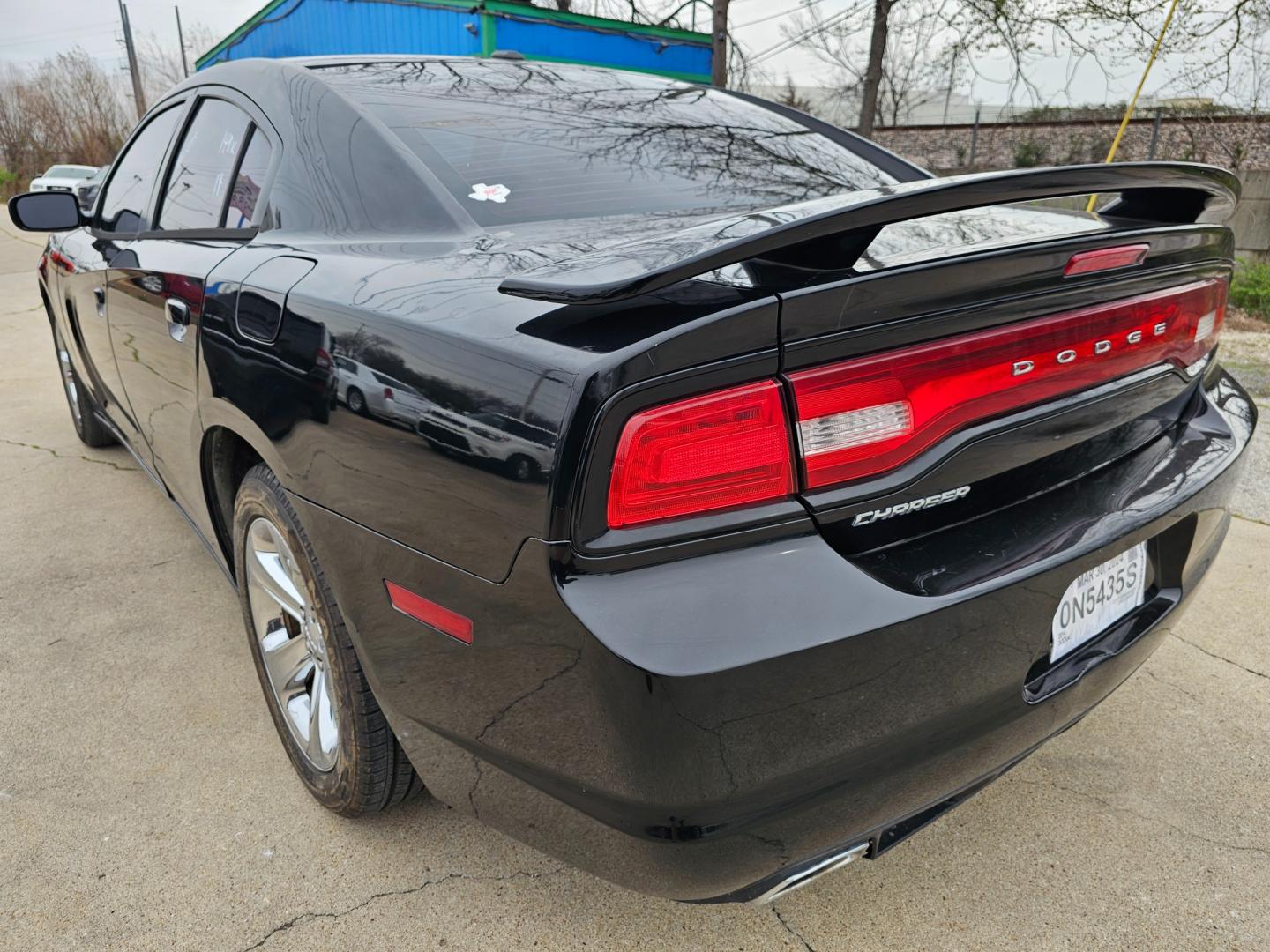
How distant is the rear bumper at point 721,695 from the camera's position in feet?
3.74

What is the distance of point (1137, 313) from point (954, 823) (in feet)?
3.51

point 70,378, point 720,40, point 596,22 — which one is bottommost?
point 70,378

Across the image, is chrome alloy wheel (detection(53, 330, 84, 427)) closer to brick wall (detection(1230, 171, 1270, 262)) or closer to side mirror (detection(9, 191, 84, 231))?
side mirror (detection(9, 191, 84, 231))

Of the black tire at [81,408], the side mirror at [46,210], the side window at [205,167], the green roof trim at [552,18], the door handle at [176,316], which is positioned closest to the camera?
the door handle at [176,316]

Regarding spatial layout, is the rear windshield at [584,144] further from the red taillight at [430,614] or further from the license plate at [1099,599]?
the license plate at [1099,599]

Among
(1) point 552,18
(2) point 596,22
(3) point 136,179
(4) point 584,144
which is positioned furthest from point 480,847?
(2) point 596,22

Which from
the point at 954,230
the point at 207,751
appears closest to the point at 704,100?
the point at 954,230

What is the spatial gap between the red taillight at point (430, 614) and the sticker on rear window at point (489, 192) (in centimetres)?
80

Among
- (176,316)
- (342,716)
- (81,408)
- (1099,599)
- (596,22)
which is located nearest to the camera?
(1099,599)

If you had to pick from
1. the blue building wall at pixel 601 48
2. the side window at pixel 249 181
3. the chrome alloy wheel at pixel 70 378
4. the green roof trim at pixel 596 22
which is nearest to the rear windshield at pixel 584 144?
the side window at pixel 249 181

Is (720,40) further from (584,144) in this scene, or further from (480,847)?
(480,847)

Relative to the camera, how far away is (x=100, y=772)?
2129 millimetres

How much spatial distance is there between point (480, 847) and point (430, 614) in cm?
76

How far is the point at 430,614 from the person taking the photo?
1372mm
